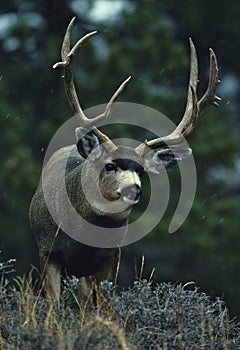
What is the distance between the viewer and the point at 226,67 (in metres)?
19.6

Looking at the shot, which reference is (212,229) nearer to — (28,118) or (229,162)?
(229,162)

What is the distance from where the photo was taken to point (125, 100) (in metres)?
16.1

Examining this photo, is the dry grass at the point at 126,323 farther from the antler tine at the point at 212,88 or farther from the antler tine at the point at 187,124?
the antler tine at the point at 212,88

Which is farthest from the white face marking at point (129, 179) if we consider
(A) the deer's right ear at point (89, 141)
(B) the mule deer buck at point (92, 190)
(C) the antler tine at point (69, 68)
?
(C) the antler tine at point (69, 68)

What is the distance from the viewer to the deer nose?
7.82m

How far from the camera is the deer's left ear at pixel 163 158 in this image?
8.56 m

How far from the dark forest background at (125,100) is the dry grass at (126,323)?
A: 802cm

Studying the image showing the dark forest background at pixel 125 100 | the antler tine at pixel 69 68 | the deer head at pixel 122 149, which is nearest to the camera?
the deer head at pixel 122 149

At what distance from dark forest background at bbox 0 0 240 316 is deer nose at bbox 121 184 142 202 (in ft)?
24.1

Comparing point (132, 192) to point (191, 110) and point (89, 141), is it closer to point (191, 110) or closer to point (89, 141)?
point (89, 141)

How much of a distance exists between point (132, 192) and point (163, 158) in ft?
3.06

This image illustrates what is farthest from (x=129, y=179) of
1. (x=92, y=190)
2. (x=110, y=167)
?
(x=92, y=190)

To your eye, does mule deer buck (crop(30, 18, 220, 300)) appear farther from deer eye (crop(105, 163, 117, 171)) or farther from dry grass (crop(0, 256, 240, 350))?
dry grass (crop(0, 256, 240, 350))

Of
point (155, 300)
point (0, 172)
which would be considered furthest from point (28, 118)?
point (155, 300)
